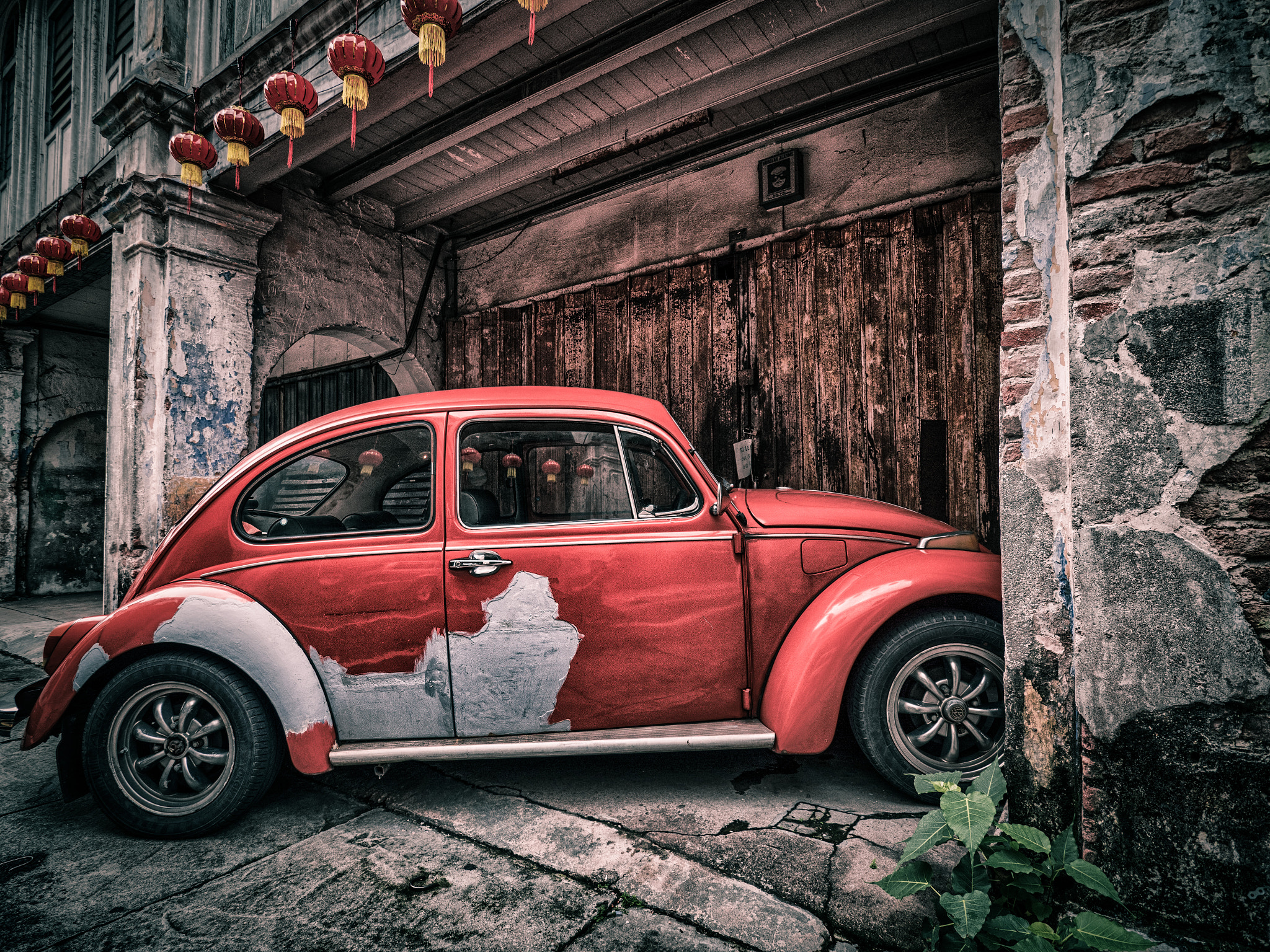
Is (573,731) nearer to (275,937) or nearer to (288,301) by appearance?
(275,937)

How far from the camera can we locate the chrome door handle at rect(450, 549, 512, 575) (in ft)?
8.28

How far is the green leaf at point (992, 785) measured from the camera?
1.95m

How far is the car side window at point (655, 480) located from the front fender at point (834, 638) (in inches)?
27.6

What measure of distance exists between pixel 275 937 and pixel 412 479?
1.63m

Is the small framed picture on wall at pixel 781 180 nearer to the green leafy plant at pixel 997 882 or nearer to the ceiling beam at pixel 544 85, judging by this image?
the ceiling beam at pixel 544 85

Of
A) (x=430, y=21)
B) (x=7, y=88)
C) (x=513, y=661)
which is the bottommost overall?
(x=513, y=661)

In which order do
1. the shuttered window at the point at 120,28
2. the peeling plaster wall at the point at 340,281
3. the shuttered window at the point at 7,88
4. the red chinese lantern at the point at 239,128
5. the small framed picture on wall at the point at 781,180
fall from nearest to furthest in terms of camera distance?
the red chinese lantern at the point at 239,128 → the small framed picture on wall at the point at 781,180 → the peeling plaster wall at the point at 340,281 → the shuttered window at the point at 120,28 → the shuttered window at the point at 7,88

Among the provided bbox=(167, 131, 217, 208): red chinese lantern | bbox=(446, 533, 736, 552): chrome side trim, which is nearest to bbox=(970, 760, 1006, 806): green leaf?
bbox=(446, 533, 736, 552): chrome side trim

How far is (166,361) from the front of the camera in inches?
196

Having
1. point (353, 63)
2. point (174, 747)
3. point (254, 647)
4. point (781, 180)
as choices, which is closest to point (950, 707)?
point (254, 647)

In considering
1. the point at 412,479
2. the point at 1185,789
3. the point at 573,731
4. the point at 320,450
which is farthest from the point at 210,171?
the point at 1185,789

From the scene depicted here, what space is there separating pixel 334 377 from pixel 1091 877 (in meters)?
9.11

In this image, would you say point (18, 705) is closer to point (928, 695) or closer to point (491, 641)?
point (491, 641)

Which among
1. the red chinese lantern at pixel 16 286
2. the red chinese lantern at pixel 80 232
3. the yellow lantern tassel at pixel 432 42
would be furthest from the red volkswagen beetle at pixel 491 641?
the red chinese lantern at pixel 16 286
